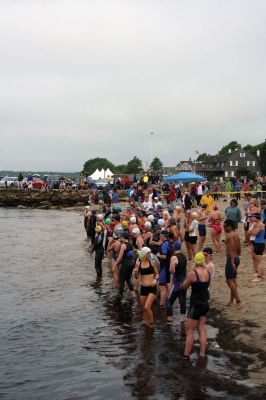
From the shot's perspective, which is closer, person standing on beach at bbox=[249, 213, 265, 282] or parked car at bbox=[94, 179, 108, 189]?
person standing on beach at bbox=[249, 213, 265, 282]

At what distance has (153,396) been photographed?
24.3 ft

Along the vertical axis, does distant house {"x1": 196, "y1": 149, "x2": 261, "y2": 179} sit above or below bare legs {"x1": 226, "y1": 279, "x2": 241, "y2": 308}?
above

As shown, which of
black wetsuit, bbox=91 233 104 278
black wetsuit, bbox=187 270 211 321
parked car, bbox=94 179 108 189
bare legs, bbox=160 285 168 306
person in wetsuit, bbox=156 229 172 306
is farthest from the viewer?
parked car, bbox=94 179 108 189

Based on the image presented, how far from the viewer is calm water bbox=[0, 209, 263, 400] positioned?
774cm

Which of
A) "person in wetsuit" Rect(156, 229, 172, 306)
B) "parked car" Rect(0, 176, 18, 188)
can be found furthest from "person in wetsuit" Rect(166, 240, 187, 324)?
"parked car" Rect(0, 176, 18, 188)

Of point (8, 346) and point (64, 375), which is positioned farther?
point (8, 346)

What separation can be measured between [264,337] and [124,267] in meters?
4.46

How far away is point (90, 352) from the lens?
950cm

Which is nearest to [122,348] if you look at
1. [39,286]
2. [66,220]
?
[39,286]

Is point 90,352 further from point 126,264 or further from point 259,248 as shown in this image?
point 259,248

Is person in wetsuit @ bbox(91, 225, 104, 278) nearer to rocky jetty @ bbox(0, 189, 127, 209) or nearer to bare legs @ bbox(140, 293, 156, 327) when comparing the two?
bare legs @ bbox(140, 293, 156, 327)

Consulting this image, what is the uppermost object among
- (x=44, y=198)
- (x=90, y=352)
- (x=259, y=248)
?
(x=44, y=198)

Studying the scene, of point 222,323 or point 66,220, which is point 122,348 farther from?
point 66,220

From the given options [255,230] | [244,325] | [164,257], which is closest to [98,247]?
[164,257]
